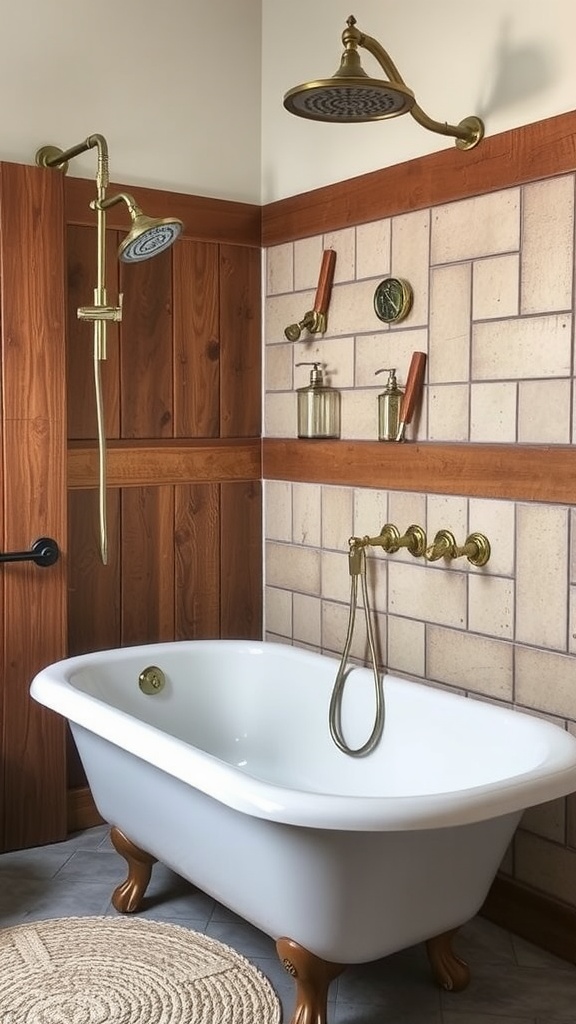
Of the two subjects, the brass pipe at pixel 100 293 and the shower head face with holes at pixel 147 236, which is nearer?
the shower head face with holes at pixel 147 236

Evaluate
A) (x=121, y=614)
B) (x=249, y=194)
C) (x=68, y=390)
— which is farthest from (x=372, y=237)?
(x=121, y=614)

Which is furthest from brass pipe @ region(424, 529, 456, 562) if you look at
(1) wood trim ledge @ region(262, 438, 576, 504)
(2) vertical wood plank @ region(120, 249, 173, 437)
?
(2) vertical wood plank @ region(120, 249, 173, 437)

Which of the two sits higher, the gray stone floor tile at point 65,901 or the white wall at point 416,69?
the white wall at point 416,69

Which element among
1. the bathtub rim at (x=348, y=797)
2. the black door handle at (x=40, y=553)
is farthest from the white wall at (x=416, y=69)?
the bathtub rim at (x=348, y=797)

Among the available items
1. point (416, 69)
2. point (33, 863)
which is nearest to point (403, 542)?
point (416, 69)

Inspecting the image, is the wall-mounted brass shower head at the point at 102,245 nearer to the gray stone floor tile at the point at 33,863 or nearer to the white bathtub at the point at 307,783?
the white bathtub at the point at 307,783

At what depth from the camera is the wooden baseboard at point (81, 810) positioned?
10.1 feet

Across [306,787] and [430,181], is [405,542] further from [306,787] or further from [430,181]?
[430,181]

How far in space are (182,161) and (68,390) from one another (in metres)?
0.76

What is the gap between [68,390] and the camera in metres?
3.03

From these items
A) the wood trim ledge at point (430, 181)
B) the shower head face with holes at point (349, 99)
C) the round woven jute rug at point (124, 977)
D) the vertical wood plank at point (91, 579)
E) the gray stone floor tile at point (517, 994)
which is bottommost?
the gray stone floor tile at point (517, 994)

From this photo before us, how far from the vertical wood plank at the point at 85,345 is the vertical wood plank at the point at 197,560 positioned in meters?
0.32

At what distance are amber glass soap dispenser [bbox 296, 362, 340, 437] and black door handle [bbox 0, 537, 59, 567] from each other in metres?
0.77

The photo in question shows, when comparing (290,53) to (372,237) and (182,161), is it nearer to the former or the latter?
(182,161)
